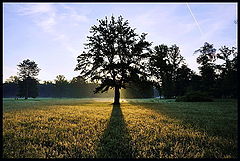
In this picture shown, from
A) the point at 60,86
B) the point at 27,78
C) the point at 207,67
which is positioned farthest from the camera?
the point at 60,86

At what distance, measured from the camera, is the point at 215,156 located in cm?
416

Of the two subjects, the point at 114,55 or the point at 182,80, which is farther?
the point at 182,80

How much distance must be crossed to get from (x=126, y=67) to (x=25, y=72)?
66.9 metres

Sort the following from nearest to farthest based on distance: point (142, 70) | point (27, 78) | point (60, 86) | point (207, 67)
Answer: point (142, 70), point (207, 67), point (27, 78), point (60, 86)

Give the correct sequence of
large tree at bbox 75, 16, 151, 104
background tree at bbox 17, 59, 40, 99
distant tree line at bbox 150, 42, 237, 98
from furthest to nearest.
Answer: background tree at bbox 17, 59, 40, 99 → distant tree line at bbox 150, 42, 237, 98 → large tree at bbox 75, 16, 151, 104

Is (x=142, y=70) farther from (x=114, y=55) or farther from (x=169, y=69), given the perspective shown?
(x=169, y=69)

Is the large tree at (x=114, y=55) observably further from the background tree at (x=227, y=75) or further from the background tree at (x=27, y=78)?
the background tree at (x=27, y=78)

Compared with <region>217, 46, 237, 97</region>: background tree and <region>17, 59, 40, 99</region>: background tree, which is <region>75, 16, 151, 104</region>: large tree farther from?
<region>17, 59, 40, 99</region>: background tree

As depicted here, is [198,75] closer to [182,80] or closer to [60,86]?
[182,80]

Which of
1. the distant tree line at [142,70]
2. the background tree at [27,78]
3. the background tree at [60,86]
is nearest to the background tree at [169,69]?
the distant tree line at [142,70]

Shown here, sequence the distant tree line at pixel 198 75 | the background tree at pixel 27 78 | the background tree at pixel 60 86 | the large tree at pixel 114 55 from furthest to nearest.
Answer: the background tree at pixel 60 86
the background tree at pixel 27 78
the distant tree line at pixel 198 75
the large tree at pixel 114 55

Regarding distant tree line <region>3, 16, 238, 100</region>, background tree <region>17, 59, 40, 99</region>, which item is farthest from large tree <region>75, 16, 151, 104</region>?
background tree <region>17, 59, 40, 99</region>

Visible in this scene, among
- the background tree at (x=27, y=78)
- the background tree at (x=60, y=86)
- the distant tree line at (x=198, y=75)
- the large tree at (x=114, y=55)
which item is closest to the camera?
the large tree at (x=114, y=55)

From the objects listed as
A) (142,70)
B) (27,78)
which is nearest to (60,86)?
(27,78)
